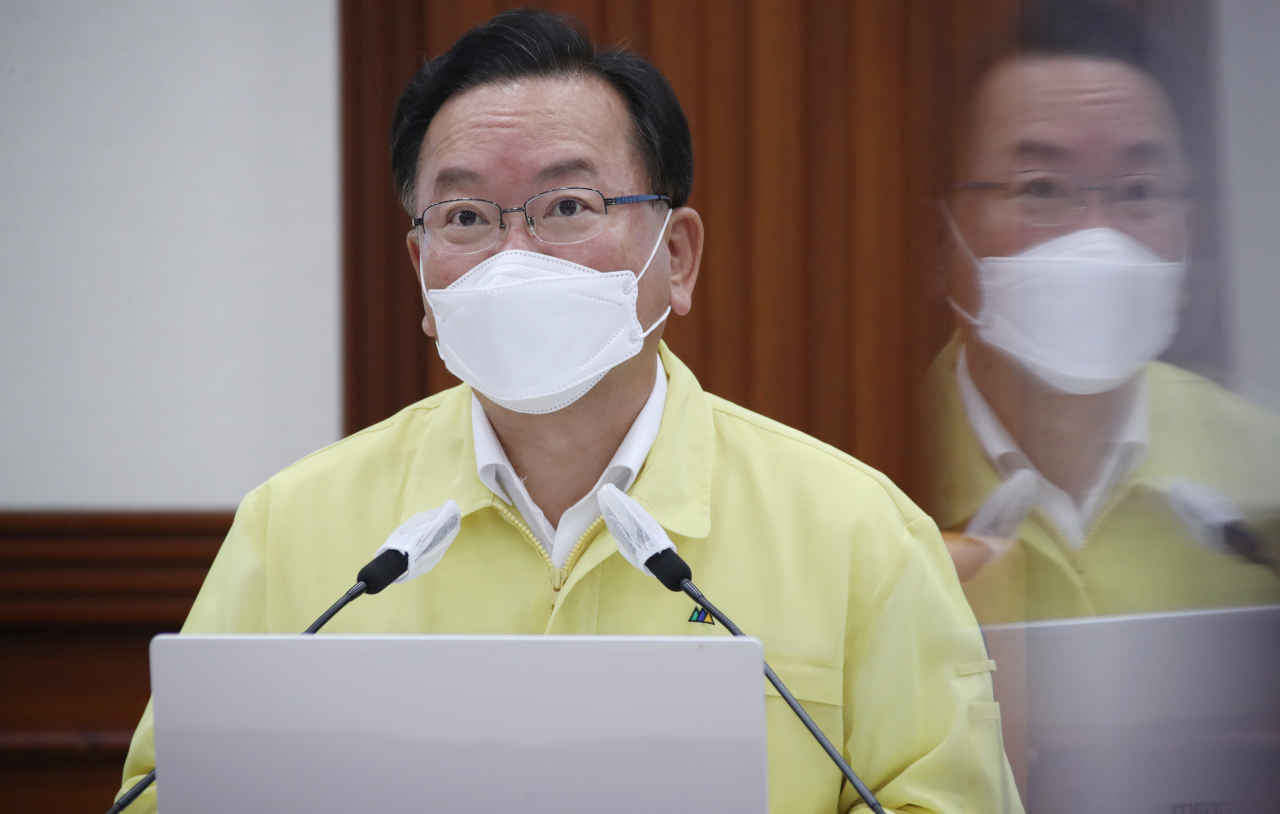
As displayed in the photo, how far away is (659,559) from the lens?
0.71 meters

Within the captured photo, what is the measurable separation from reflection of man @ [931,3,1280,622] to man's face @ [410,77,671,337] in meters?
0.65

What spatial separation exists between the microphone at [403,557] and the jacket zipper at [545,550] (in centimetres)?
20

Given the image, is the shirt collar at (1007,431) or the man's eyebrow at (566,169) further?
the man's eyebrow at (566,169)

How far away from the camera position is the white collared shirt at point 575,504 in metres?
1.03

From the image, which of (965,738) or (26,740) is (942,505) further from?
(26,740)

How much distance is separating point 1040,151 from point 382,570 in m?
0.56

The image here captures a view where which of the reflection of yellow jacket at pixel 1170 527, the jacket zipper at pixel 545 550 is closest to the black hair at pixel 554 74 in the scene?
the jacket zipper at pixel 545 550

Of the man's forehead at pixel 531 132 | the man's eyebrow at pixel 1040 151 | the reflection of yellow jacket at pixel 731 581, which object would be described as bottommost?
the reflection of yellow jacket at pixel 731 581

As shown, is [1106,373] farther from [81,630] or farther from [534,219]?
[81,630]

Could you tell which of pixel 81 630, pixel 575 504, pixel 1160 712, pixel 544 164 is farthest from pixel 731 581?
pixel 81 630

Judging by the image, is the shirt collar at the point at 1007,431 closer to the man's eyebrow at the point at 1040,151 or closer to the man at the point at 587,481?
the man's eyebrow at the point at 1040,151

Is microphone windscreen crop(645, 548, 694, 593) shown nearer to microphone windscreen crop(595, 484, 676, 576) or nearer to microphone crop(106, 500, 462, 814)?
microphone windscreen crop(595, 484, 676, 576)

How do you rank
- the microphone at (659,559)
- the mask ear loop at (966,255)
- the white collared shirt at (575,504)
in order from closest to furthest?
the mask ear loop at (966,255) → the microphone at (659,559) → the white collared shirt at (575,504)

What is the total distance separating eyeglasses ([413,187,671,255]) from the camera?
39.9 inches
